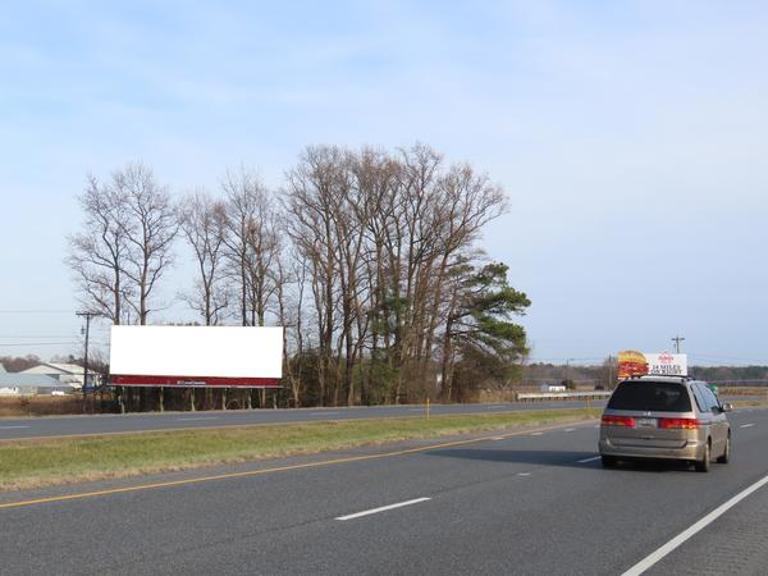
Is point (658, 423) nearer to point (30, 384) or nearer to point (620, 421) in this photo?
point (620, 421)

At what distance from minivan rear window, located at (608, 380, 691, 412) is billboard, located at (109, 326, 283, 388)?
4546cm

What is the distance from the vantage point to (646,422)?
16.1m

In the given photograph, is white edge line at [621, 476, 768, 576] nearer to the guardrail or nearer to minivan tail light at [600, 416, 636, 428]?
minivan tail light at [600, 416, 636, 428]

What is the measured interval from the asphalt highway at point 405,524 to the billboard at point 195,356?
145ft

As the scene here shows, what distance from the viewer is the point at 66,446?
2012 centimetres

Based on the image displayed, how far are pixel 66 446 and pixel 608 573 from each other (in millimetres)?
15599

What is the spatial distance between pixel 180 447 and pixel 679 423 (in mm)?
11130

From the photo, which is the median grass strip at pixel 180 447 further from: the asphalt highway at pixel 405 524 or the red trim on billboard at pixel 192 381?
the red trim on billboard at pixel 192 381

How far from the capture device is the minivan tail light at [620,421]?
16.2m

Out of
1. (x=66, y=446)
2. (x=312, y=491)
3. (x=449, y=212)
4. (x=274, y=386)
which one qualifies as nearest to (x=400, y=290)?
(x=449, y=212)

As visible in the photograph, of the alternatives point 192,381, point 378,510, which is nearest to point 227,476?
point 378,510

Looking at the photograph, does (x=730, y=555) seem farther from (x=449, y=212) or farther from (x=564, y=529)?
(x=449, y=212)

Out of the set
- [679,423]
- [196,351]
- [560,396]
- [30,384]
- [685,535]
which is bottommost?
[685,535]

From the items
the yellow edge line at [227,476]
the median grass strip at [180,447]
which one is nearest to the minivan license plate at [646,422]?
the yellow edge line at [227,476]
